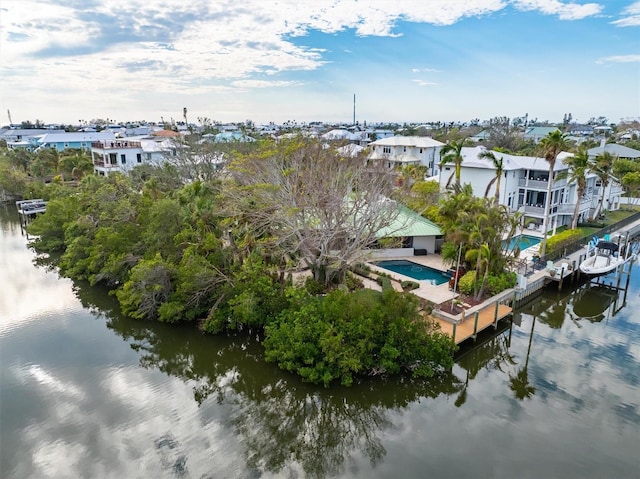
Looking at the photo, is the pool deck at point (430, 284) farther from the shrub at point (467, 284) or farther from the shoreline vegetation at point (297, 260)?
the shoreline vegetation at point (297, 260)

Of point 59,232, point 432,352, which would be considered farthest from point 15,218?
point 432,352

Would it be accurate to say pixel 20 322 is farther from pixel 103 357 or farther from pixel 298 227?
pixel 298 227

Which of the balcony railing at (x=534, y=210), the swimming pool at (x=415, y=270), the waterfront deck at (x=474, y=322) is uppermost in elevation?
the balcony railing at (x=534, y=210)

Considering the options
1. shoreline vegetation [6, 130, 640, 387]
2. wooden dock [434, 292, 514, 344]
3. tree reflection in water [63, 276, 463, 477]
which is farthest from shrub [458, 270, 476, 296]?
tree reflection in water [63, 276, 463, 477]

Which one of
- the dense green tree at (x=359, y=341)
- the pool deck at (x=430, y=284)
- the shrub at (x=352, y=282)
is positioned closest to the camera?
the dense green tree at (x=359, y=341)

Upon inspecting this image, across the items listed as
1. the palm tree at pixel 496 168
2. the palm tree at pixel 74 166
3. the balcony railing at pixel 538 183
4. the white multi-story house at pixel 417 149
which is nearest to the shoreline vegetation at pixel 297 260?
the palm tree at pixel 496 168

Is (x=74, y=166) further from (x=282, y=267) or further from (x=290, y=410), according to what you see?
(x=290, y=410)
